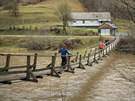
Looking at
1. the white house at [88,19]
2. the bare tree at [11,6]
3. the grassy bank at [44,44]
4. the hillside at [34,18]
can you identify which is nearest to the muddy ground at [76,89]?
the grassy bank at [44,44]

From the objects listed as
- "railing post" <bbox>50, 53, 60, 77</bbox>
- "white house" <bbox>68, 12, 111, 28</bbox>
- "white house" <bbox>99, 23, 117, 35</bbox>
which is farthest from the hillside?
"railing post" <bbox>50, 53, 60, 77</bbox>

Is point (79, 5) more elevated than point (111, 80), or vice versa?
point (79, 5)

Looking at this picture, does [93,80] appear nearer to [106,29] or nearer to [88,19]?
[106,29]

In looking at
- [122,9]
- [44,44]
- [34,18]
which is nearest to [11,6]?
[34,18]

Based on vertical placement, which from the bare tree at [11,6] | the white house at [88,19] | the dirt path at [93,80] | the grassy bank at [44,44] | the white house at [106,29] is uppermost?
the bare tree at [11,6]

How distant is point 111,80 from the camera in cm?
2688

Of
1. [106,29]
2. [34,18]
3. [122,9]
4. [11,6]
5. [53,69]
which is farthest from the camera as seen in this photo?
[11,6]

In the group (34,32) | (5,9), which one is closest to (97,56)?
(34,32)

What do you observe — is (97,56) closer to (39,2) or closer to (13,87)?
(13,87)

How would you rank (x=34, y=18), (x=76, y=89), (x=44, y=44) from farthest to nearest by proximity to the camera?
(x=34, y=18) → (x=44, y=44) → (x=76, y=89)

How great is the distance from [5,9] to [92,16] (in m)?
43.6

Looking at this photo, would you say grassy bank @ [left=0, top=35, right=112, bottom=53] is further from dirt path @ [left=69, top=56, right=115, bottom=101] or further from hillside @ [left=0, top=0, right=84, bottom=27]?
hillside @ [left=0, top=0, right=84, bottom=27]

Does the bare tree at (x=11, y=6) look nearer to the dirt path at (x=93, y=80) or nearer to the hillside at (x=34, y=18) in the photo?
the hillside at (x=34, y=18)

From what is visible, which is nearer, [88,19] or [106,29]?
[106,29]
